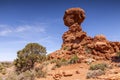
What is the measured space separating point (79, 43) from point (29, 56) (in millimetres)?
16613

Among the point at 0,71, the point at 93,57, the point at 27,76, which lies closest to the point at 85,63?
the point at 93,57

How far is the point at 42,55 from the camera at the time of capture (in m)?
27.8

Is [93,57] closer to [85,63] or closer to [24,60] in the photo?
[85,63]

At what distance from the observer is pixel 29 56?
2705cm

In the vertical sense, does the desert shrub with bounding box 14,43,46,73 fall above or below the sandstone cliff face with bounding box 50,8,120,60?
below

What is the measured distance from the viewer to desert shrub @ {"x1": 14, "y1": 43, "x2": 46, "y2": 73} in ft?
89.0

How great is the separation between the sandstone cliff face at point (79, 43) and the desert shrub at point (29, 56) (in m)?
11.0

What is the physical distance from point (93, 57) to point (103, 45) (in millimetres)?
2665

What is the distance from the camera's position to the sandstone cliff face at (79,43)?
121ft

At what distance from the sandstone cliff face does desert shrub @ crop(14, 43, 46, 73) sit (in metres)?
11.0

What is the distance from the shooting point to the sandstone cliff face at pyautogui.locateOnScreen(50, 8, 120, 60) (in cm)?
3700

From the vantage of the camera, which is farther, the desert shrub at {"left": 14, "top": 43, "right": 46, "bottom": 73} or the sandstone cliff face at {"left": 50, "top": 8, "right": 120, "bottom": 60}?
the sandstone cliff face at {"left": 50, "top": 8, "right": 120, "bottom": 60}

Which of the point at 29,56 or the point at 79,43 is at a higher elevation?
the point at 79,43

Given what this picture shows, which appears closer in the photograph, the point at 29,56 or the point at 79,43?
the point at 29,56
